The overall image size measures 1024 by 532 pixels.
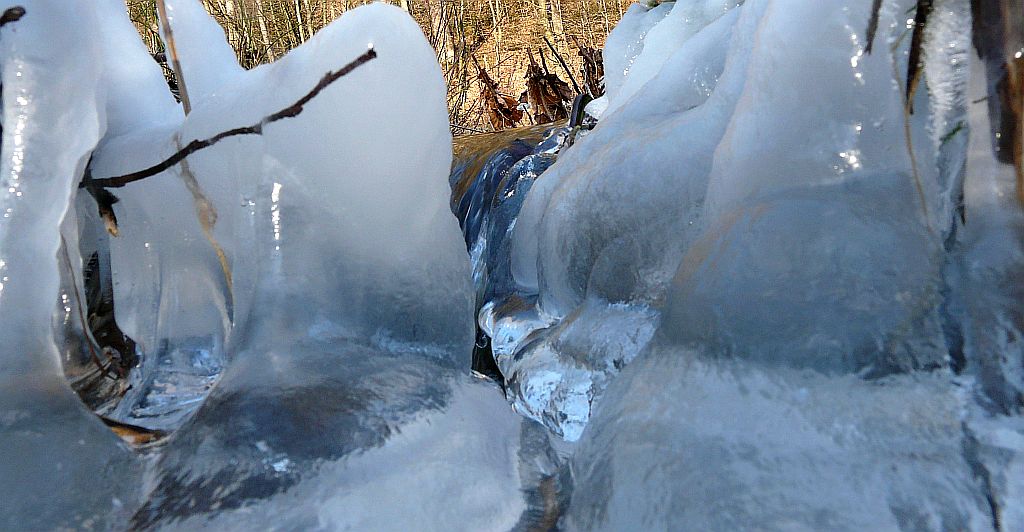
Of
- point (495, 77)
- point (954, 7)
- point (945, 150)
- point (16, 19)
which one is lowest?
point (495, 77)

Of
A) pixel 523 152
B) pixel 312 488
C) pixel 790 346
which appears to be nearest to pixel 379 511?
pixel 312 488

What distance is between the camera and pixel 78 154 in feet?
2.92

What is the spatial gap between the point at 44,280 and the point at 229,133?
0.26m

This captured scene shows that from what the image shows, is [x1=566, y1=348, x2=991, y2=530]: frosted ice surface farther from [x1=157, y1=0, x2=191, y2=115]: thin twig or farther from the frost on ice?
[x1=157, y1=0, x2=191, y2=115]: thin twig

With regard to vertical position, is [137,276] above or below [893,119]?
below

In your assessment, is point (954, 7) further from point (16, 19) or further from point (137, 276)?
point (137, 276)

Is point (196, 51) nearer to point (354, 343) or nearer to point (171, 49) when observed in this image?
point (171, 49)

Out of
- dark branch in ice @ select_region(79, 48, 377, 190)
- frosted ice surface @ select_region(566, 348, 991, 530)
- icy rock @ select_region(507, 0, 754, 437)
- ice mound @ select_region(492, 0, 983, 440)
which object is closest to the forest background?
icy rock @ select_region(507, 0, 754, 437)

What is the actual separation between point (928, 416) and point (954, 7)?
33 cm

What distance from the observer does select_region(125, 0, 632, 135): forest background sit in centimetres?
562

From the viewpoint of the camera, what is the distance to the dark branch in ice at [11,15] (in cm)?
88

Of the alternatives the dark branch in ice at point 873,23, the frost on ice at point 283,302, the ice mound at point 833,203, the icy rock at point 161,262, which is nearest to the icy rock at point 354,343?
the frost on ice at point 283,302

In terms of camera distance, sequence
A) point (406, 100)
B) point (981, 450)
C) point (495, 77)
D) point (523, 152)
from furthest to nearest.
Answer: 1. point (495, 77)
2. point (523, 152)
3. point (406, 100)
4. point (981, 450)

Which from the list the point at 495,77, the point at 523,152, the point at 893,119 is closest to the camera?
the point at 893,119
